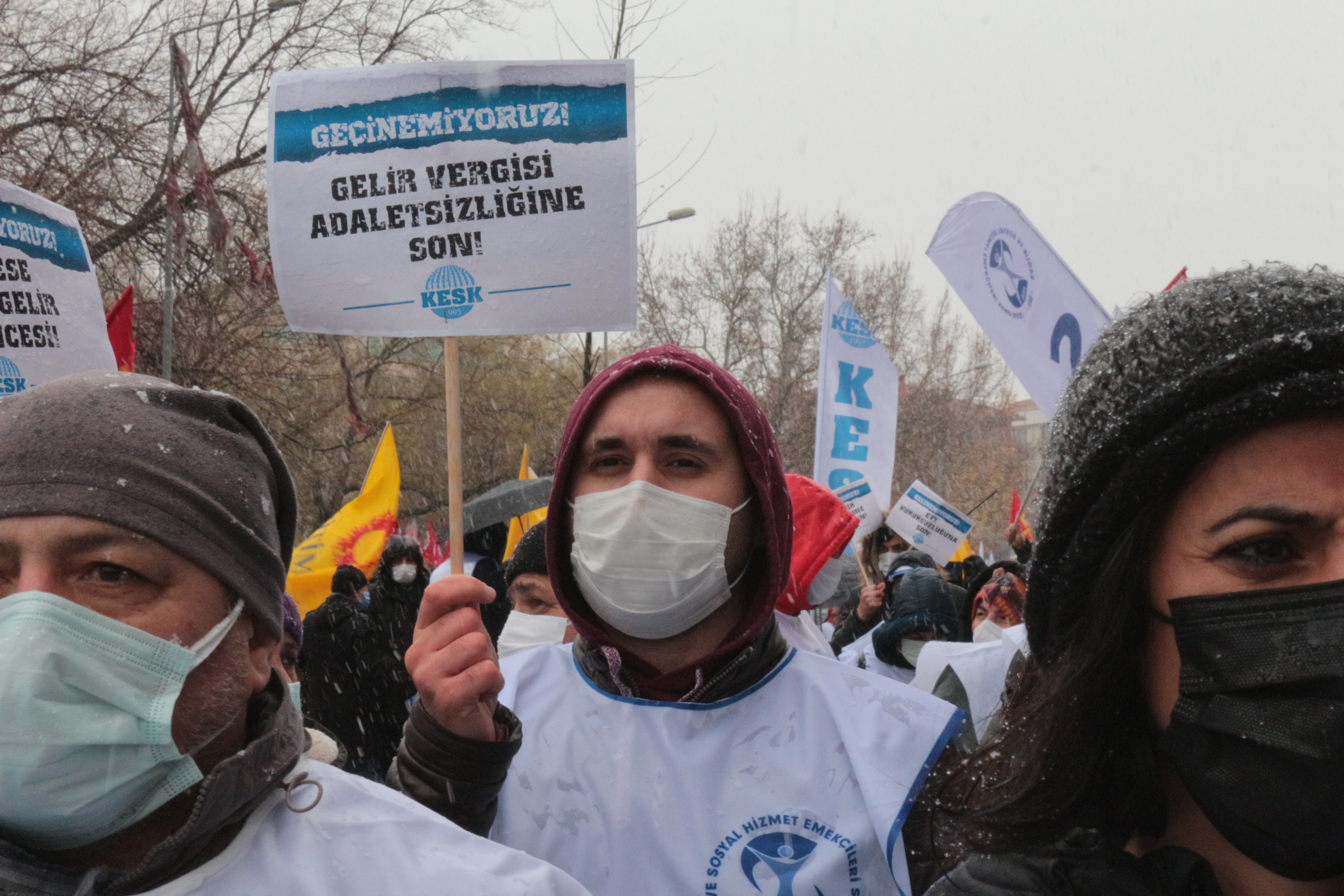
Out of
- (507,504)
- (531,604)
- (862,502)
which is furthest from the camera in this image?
(862,502)

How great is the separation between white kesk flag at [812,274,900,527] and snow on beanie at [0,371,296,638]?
591cm

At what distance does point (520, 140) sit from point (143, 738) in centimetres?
164

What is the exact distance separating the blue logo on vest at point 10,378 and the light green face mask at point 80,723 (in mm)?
2459

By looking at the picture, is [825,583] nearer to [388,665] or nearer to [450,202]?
[450,202]

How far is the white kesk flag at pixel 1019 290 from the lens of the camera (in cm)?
510

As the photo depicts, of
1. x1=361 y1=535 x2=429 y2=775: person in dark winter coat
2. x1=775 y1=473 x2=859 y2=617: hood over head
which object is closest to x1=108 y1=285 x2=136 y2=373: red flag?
x1=361 y1=535 x2=429 y2=775: person in dark winter coat

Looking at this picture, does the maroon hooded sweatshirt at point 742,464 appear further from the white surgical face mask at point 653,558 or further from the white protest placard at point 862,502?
the white protest placard at point 862,502

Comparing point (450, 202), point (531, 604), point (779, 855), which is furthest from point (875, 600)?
point (779, 855)

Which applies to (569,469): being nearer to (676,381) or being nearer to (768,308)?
(676,381)

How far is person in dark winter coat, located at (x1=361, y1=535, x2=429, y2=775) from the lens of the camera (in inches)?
234

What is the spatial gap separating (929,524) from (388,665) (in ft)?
14.7

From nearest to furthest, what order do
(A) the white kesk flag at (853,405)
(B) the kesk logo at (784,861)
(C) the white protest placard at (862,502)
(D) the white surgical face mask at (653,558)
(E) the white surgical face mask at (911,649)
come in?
1. (B) the kesk logo at (784,861)
2. (D) the white surgical face mask at (653,558)
3. (E) the white surgical face mask at (911,649)
4. (C) the white protest placard at (862,502)
5. (A) the white kesk flag at (853,405)

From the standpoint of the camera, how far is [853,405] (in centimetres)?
804

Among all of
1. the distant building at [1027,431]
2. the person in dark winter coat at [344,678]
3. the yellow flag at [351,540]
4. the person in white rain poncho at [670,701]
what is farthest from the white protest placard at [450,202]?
the distant building at [1027,431]
